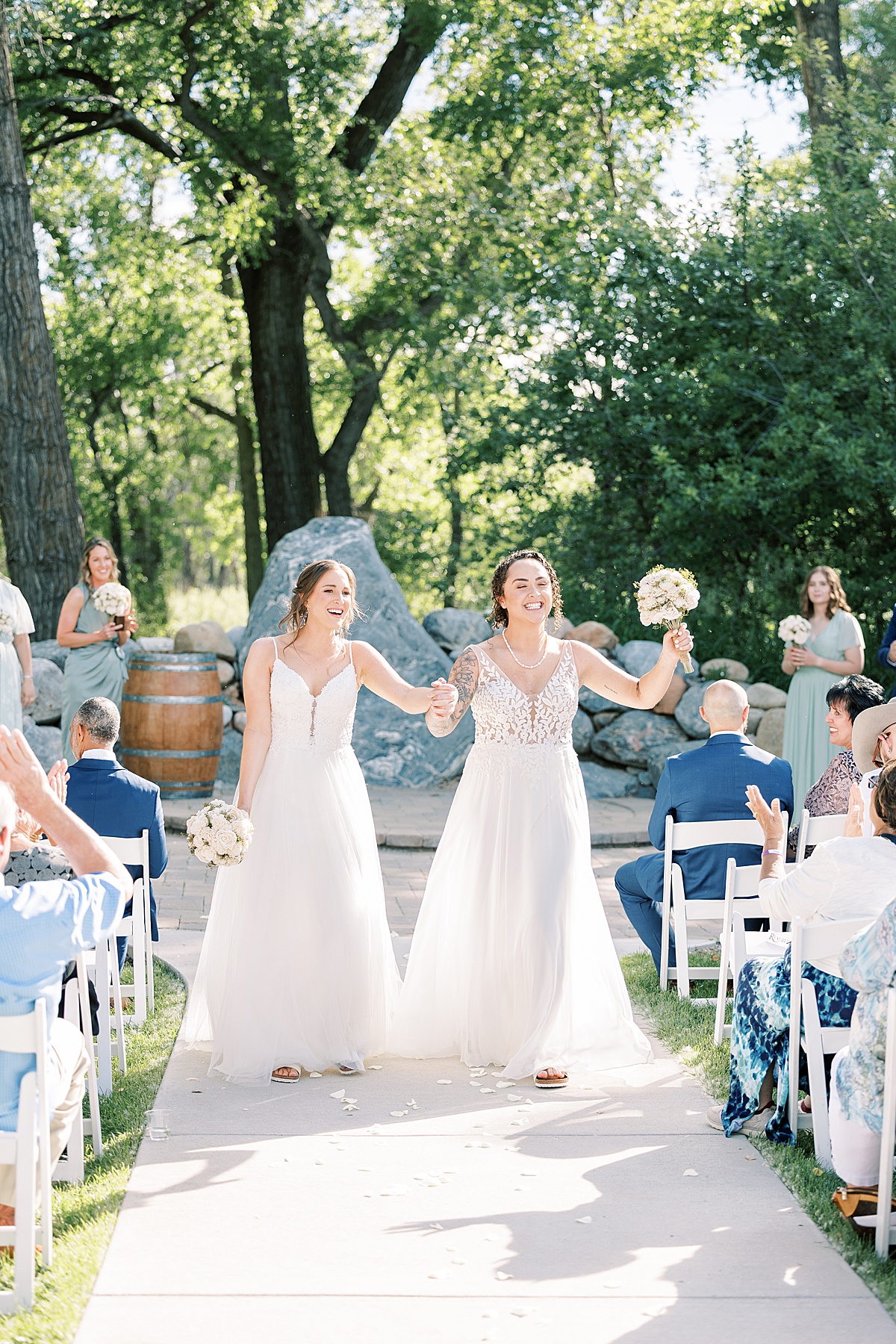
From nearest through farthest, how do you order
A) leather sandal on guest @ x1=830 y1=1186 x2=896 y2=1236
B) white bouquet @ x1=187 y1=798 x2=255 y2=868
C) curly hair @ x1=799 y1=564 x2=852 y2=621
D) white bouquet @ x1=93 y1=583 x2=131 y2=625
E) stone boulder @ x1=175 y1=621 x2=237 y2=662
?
leather sandal on guest @ x1=830 y1=1186 x2=896 y2=1236
white bouquet @ x1=187 y1=798 x2=255 y2=868
white bouquet @ x1=93 y1=583 x2=131 y2=625
curly hair @ x1=799 y1=564 x2=852 y2=621
stone boulder @ x1=175 y1=621 x2=237 y2=662

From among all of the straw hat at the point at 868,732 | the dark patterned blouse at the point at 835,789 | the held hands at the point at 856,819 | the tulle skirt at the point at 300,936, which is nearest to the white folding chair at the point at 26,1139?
the tulle skirt at the point at 300,936

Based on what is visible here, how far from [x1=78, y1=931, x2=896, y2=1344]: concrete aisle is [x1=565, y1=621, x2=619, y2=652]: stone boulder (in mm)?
8108

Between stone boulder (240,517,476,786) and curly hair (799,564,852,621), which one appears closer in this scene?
curly hair (799,564,852,621)

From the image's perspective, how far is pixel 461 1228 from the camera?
12.7ft

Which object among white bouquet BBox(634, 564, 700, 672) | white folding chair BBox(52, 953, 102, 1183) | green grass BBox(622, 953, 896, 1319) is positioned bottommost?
green grass BBox(622, 953, 896, 1319)

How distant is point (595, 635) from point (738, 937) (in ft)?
26.2

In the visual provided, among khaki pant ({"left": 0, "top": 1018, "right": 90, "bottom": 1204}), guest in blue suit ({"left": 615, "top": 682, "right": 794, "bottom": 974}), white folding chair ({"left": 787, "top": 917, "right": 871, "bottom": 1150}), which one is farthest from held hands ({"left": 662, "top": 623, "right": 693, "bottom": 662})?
khaki pant ({"left": 0, "top": 1018, "right": 90, "bottom": 1204})

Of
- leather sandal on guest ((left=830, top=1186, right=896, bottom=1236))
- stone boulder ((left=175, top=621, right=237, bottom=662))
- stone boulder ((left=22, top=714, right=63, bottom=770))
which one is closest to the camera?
leather sandal on guest ((left=830, top=1186, right=896, bottom=1236))

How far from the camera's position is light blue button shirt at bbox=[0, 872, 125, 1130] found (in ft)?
11.0

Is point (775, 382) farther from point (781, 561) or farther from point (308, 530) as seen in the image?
point (308, 530)

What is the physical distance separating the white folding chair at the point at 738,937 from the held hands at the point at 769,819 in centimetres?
35

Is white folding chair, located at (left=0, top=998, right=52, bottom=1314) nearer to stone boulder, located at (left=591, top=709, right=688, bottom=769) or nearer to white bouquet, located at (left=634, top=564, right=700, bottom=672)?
white bouquet, located at (left=634, top=564, right=700, bottom=672)

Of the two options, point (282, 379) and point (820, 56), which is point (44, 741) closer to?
point (282, 379)

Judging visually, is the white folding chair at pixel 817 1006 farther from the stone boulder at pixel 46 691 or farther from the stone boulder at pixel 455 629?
the stone boulder at pixel 455 629
